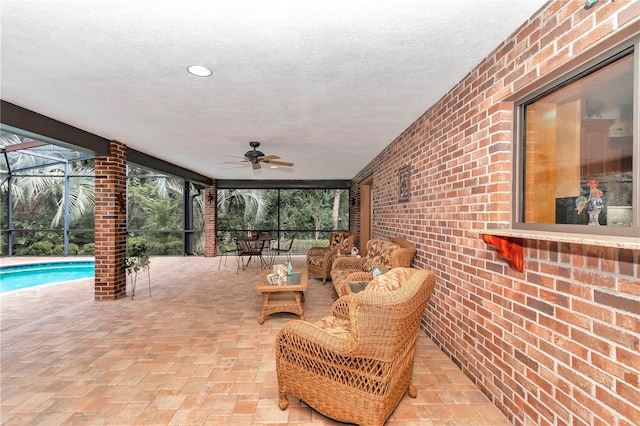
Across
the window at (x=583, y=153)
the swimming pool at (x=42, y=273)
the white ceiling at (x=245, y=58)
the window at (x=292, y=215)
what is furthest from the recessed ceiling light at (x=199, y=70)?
A: the window at (x=292, y=215)

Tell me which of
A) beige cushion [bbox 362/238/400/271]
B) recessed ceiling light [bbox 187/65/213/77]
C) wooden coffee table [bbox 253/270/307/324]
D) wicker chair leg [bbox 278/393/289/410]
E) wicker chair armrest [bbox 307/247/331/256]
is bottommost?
wicker chair leg [bbox 278/393/289/410]

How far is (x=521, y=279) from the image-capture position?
1.59m

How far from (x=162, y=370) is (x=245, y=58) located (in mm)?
2423

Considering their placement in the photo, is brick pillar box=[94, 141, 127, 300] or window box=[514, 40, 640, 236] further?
brick pillar box=[94, 141, 127, 300]

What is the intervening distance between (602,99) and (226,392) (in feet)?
8.87

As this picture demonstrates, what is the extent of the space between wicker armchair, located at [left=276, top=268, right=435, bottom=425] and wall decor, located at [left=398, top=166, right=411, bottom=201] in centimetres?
189

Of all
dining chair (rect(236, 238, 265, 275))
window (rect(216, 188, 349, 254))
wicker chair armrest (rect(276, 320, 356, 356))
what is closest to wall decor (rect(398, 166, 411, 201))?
wicker chair armrest (rect(276, 320, 356, 356))

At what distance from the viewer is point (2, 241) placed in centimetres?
769

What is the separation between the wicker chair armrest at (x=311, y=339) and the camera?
1544 millimetres

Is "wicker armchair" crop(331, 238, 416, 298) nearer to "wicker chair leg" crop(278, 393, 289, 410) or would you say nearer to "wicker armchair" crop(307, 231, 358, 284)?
"wicker armchair" crop(307, 231, 358, 284)

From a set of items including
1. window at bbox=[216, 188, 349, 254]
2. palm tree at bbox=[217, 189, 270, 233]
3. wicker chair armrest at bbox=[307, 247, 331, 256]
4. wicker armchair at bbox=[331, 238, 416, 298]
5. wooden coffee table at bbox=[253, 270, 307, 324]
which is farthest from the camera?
palm tree at bbox=[217, 189, 270, 233]

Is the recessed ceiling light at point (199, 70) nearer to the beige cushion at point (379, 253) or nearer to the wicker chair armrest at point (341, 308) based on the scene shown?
the wicker chair armrest at point (341, 308)

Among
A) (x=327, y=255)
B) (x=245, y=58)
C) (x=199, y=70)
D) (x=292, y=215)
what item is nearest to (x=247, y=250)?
(x=327, y=255)

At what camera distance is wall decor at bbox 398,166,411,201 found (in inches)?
136
